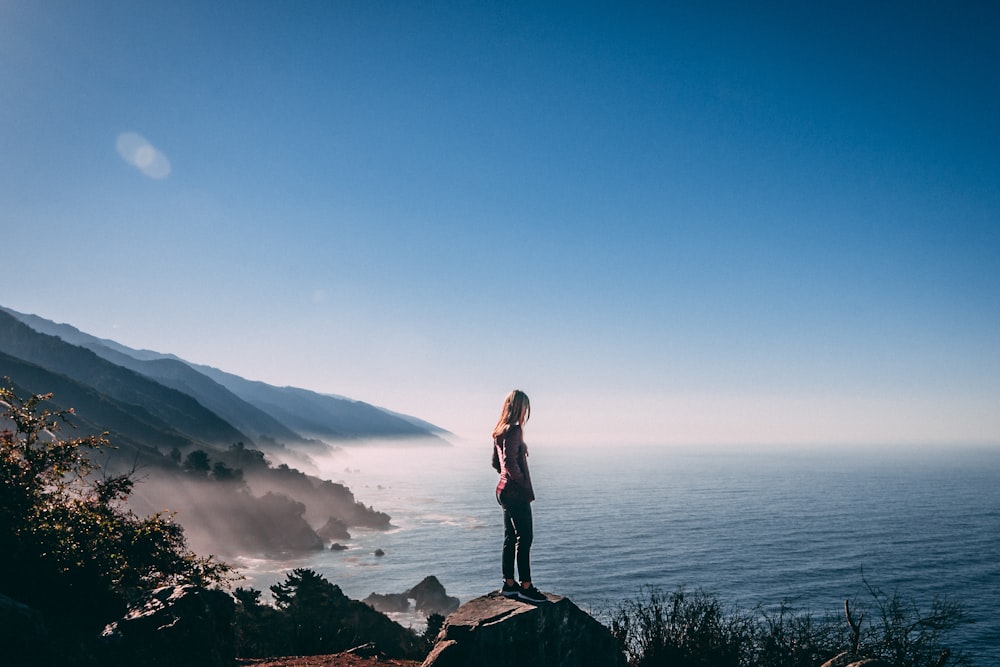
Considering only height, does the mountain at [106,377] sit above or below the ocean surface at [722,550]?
above

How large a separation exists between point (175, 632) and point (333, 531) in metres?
84.1

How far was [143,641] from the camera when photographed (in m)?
6.52

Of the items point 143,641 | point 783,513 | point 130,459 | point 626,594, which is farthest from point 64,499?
point 783,513

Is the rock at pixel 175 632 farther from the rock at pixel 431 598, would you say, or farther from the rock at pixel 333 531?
the rock at pixel 333 531

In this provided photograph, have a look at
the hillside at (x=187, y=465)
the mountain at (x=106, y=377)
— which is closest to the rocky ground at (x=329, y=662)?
the hillside at (x=187, y=465)

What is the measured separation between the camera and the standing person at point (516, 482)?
24.0ft

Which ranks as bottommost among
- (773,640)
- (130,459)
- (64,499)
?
(130,459)

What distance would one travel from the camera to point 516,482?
740cm

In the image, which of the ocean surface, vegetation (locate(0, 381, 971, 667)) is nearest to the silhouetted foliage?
the ocean surface

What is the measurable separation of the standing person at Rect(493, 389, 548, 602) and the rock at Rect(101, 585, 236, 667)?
4.10 meters

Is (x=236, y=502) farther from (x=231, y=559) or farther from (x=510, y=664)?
(x=510, y=664)

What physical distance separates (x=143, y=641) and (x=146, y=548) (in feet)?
7.91

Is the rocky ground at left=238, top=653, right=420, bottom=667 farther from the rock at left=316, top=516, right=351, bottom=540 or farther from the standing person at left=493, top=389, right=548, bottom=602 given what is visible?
the rock at left=316, top=516, right=351, bottom=540

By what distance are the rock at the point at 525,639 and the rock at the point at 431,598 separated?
43.0 meters
